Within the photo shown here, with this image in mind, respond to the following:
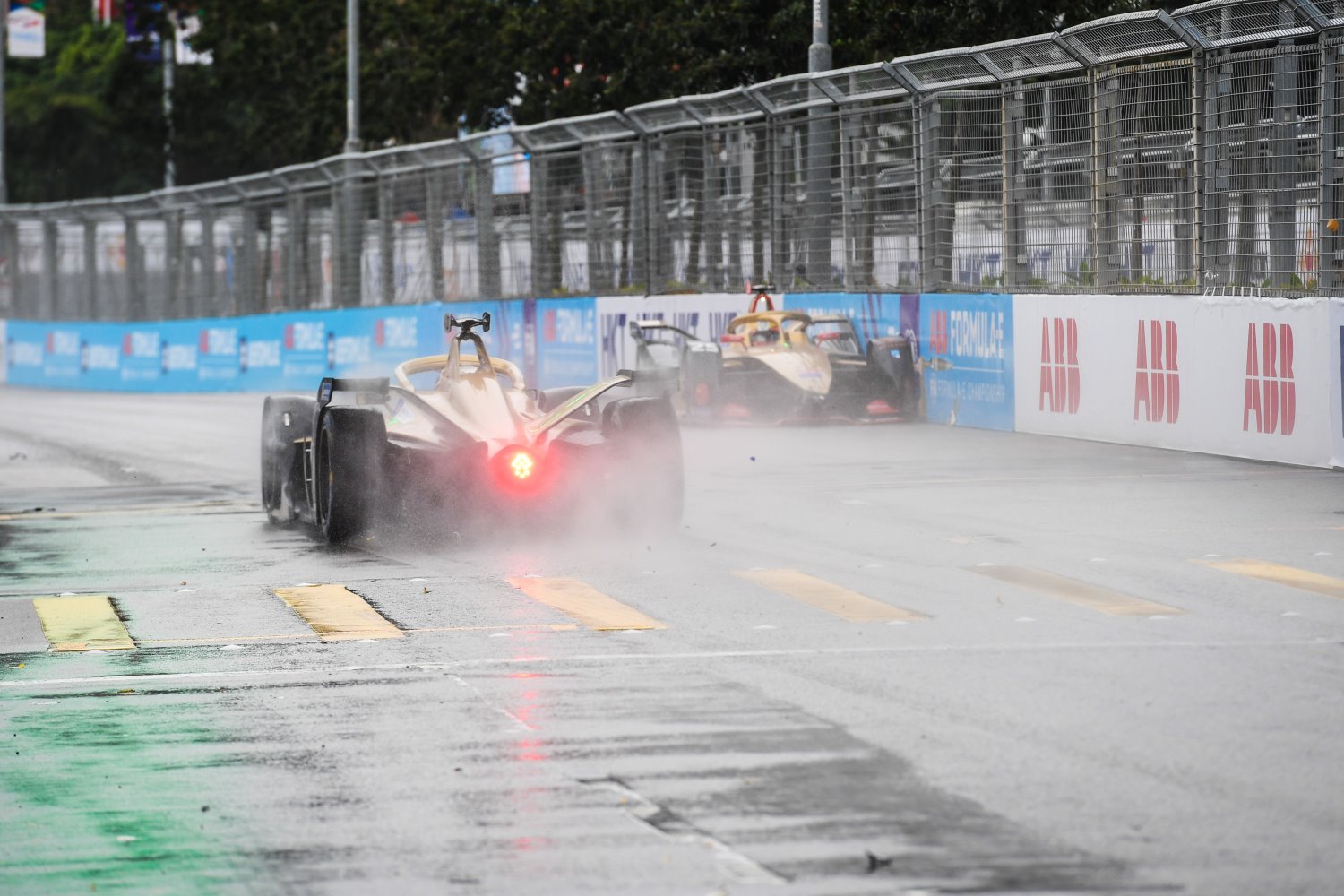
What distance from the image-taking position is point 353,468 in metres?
12.9

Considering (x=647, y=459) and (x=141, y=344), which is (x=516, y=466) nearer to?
(x=647, y=459)

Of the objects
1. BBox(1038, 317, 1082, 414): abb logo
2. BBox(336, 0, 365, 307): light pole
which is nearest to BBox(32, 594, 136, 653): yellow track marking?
BBox(1038, 317, 1082, 414): abb logo

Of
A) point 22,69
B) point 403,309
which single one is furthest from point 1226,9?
point 22,69

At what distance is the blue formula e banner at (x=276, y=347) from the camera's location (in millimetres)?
29766

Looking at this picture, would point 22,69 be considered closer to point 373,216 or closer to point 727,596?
point 373,216

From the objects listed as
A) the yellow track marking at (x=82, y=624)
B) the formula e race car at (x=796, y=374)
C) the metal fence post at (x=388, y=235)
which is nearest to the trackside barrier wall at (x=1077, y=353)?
the formula e race car at (x=796, y=374)

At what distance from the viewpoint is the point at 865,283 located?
2317 centimetres

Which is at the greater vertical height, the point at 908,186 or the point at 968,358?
the point at 908,186

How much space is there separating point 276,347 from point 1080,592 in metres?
29.5

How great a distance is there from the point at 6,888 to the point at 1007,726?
3.12 m

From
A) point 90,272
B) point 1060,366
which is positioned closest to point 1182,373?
point 1060,366

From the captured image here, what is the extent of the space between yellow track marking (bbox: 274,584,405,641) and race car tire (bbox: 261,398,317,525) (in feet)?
9.70

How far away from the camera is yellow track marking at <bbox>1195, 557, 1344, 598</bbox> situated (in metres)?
10.1

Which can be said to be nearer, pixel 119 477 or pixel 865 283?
pixel 119 477
